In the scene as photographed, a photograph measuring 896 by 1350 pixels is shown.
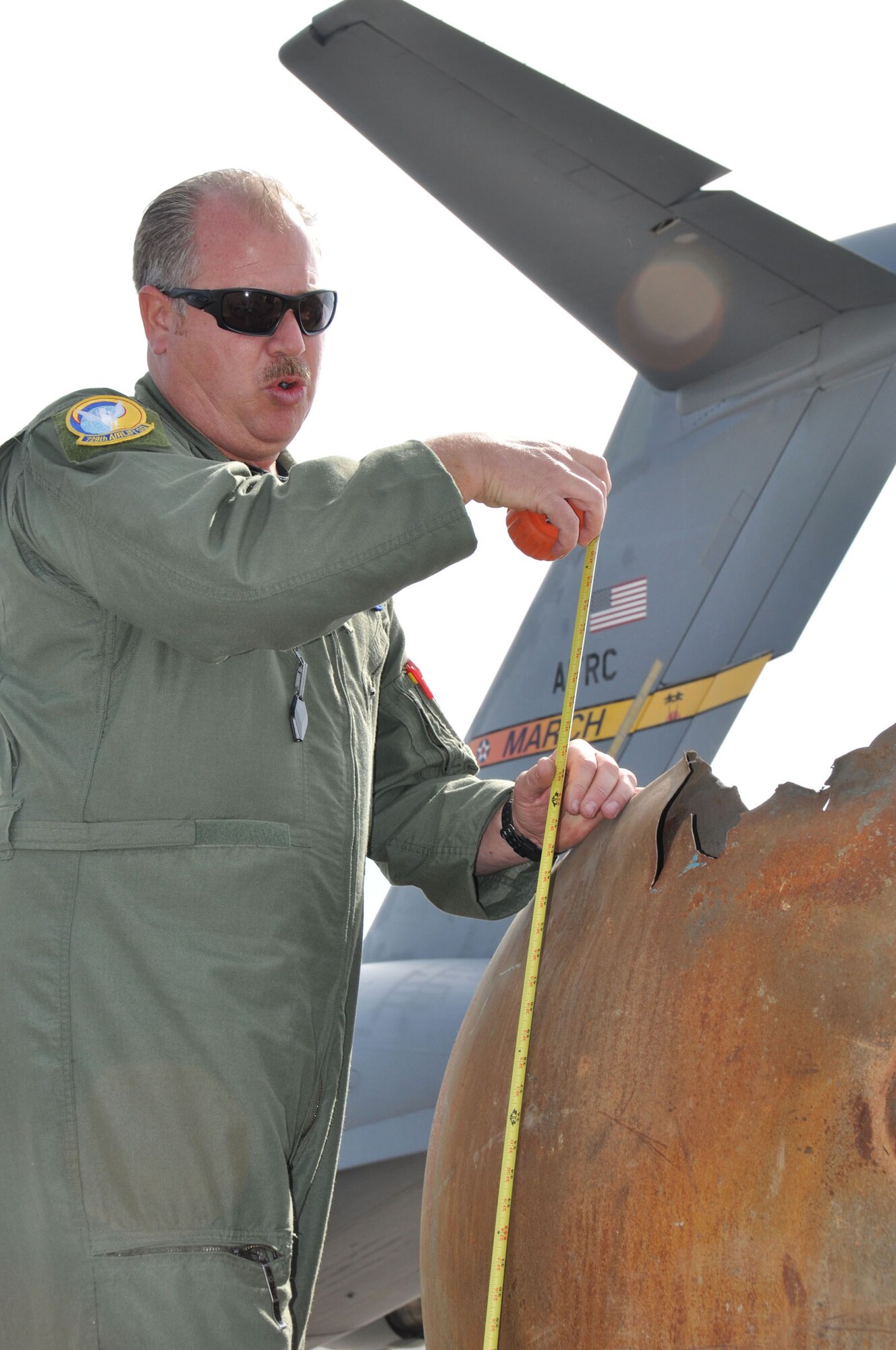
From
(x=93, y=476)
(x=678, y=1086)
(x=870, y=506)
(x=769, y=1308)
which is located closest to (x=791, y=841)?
(x=678, y=1086)

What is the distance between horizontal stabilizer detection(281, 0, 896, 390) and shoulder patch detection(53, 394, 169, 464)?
351 cm

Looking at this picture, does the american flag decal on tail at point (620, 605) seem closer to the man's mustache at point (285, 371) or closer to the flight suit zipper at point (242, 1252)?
the man's mustache at point (285, 371)

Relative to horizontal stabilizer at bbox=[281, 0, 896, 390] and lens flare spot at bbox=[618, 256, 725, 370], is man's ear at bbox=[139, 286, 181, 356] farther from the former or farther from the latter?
lens flare spot at bbox=[618, 256, 725, 370]

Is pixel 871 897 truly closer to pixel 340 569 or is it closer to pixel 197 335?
pixel 340 569

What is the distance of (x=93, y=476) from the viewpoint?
146cm

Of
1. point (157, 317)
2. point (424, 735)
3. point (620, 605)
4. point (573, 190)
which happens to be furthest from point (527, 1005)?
point (620, 605)

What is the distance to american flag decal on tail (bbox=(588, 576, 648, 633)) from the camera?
5586 mm

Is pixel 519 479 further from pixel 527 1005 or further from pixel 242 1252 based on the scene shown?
pixel 242 1252

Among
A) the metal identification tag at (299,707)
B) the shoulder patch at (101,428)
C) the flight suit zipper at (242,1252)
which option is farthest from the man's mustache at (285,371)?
the flight suit zipper at (242,1252)

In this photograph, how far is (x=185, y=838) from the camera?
1485 mm

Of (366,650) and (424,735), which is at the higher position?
(366,650)

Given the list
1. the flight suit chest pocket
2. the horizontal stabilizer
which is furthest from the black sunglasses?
the horizontal stabilizer

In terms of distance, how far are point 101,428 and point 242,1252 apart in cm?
90

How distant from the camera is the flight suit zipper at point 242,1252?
138cm
